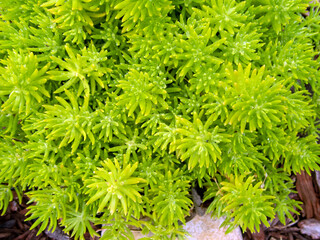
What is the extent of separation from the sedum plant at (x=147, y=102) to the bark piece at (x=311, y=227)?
1383 millimetres

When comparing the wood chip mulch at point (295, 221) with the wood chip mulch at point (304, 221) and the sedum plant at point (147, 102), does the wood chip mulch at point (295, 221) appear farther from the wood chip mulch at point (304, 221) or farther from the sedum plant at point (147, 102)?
the sedum plant at point (147, 102)

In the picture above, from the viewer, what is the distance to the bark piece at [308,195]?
3857mm

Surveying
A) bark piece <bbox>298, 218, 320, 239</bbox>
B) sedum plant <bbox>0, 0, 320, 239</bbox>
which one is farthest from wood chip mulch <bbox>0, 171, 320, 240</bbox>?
sedum plant <bbox>0, 0, 320, 239</bbox>

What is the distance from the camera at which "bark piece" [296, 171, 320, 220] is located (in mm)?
3857

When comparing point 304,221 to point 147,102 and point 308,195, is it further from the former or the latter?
point 147,102

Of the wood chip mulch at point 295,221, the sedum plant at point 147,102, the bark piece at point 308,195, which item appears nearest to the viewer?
the sedum plant at point 147,102

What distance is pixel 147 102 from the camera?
2635 millimetres

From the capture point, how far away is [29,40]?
2688mm

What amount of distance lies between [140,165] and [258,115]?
3.91 ft

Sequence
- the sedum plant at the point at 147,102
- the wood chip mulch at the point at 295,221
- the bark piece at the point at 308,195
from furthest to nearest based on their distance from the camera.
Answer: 1. the bark piece at the point at 308,195
2. the wood chip mulch at the point at 295,221
3. the sedum plant at the point at 147,102

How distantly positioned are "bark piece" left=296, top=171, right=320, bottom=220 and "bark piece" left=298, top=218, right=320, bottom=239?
0.07m

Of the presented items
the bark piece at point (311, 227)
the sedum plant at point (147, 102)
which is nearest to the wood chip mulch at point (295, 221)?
the bark piece at point (311, 227)

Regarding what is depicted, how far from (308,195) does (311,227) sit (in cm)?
43

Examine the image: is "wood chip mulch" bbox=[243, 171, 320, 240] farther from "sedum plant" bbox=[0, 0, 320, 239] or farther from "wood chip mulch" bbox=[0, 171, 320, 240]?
"sedum plant" bbox=[0, 0, 320, 239]
